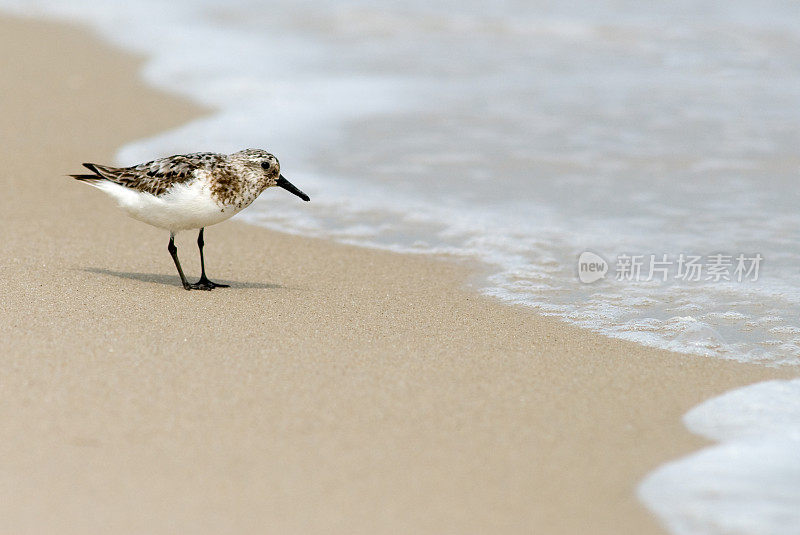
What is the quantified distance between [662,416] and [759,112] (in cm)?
714

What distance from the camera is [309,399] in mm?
4301

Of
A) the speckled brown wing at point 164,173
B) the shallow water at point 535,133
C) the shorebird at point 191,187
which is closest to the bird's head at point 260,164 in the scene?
the shorebird at point 191,187

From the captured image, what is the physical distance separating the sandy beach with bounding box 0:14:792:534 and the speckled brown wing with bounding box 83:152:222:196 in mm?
549

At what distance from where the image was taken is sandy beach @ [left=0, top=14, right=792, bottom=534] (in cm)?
349

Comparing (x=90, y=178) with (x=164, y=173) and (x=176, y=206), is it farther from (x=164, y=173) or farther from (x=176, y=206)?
(x=176, y=206)

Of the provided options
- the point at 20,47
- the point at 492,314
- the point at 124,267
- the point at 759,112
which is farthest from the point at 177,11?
the point at 492,314

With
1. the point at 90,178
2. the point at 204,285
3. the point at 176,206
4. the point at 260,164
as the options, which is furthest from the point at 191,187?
the point at 90,178

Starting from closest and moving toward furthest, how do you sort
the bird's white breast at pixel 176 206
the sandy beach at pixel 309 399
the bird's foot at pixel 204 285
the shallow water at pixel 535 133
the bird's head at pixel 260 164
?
the sandy beach at pixel 309 399
the bird's white breast at pixel 176 206
the bird's head at pixel 260 164
the bird's foot at pixel 204 285
the shallow water at pixel 535 133

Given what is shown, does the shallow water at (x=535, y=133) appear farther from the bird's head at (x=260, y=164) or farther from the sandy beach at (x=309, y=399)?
the bird's head at (x=260, y=164)

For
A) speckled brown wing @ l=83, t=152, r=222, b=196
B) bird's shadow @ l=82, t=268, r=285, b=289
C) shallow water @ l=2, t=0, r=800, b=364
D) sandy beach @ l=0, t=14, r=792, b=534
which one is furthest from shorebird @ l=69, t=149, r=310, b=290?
shallow water @ l=2, t=0, r=800, b=364

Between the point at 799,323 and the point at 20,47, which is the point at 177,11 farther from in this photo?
the point at 799,323

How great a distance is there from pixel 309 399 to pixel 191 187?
1.78 metres

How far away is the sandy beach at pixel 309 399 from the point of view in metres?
3.49

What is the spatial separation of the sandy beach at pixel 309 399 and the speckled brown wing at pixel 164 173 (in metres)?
0.55
